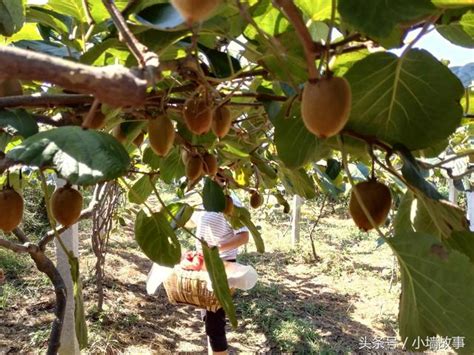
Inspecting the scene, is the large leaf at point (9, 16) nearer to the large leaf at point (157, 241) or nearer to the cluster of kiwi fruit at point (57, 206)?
the cluster of kiwi fruit at point (57, 206)

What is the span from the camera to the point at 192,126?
25.9 inches

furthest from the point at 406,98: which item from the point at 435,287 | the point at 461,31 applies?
the point at 435,287

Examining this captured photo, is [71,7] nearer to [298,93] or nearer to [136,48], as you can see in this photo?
[298,93]

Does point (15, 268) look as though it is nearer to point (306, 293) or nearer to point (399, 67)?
point (306, 293)

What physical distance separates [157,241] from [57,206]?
15.9 inches

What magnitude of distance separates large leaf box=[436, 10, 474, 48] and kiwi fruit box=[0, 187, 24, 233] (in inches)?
23.3

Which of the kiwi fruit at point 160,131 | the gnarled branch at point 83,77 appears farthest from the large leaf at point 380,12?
the kiwi fruit at point 160,131

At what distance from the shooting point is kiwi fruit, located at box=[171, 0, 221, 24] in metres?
0.36

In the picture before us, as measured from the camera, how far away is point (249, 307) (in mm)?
4102

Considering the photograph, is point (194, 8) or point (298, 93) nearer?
point (194, 8)

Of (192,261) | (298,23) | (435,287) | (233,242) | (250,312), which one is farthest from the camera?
(250,312)

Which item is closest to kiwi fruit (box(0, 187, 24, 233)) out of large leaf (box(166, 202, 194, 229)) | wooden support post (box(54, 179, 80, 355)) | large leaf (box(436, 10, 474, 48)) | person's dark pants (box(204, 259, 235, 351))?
large leaf (box(436, 10, 474, 48))

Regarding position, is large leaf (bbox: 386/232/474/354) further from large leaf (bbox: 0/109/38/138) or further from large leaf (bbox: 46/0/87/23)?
large leaf (bbox: 46/0/87/23)

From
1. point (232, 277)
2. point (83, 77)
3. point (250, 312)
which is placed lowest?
point (250, 312)
